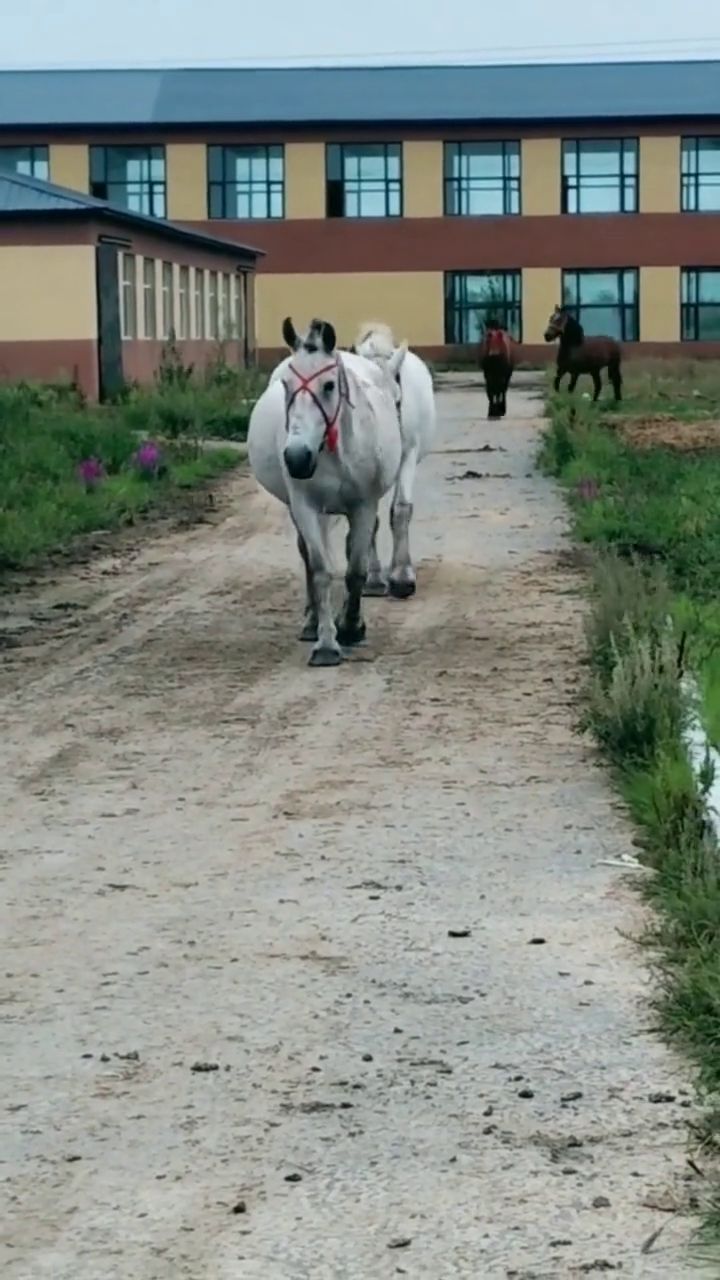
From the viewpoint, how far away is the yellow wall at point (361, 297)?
2461 inches

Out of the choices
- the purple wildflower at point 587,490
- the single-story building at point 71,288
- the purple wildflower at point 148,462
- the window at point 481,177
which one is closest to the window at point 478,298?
the window at point 481,177

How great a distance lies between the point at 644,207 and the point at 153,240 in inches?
888

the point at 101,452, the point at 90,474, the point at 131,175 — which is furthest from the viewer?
the point at 131,175

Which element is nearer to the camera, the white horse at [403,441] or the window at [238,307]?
the white horse at [403,441]

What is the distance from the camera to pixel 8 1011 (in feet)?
20.4

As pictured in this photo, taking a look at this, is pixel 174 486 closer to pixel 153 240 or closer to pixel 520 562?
pixel 520 562

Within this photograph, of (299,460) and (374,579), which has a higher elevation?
(299,460)

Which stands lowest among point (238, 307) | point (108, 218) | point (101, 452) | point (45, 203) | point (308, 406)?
point (101, 452)

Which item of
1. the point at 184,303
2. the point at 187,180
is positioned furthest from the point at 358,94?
the point at 184,303

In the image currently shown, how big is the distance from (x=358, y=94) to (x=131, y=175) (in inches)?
268

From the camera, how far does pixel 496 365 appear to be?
3406 cm

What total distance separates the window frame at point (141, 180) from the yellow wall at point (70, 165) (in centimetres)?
21

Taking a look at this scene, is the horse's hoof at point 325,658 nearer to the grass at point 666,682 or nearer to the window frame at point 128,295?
the grass at point 666,682

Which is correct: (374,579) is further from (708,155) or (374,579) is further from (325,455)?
(708,155)
